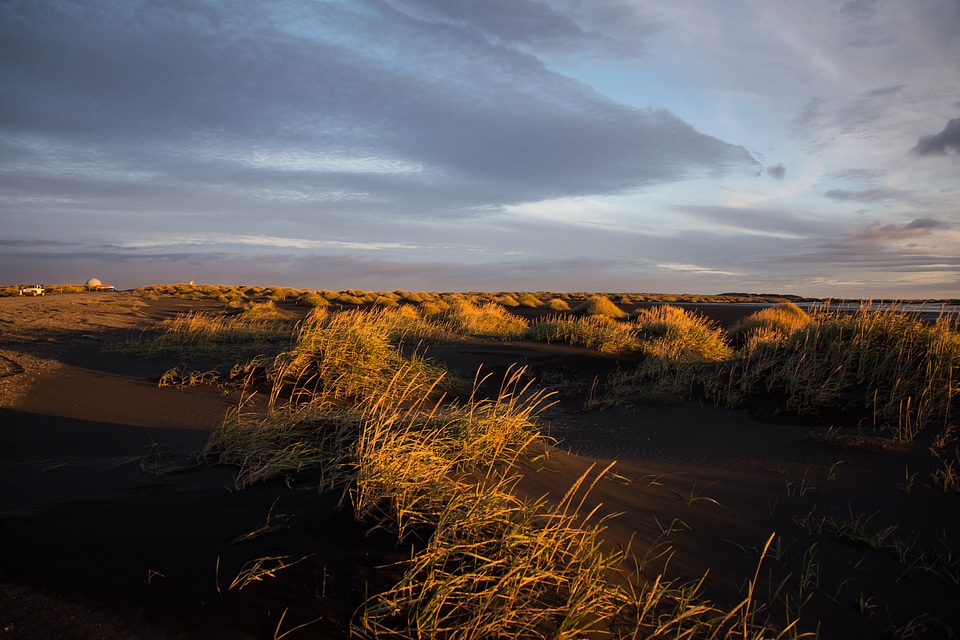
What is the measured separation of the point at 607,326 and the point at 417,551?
45.4 ft

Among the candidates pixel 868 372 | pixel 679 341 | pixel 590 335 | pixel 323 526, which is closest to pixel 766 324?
pixel 679 341

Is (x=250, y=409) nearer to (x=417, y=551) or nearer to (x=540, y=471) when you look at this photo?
(x=540, y=471)

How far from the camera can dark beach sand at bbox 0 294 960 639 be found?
213 cm

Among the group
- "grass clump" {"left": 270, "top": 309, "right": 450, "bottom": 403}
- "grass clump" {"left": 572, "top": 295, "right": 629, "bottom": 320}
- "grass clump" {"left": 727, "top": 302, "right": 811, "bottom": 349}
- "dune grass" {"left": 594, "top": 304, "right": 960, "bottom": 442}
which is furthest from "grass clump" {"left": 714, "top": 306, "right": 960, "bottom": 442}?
"grass clump" {"left": 572, "top": 295, "right": 629, "bottom": 320}

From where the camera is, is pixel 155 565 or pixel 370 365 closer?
pixel 155 565

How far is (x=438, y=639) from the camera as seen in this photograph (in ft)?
6.41

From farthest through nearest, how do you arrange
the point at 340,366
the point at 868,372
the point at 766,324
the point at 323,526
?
the point at 766,324
the point at 340,366
the point at 868,372
the point at 323,526

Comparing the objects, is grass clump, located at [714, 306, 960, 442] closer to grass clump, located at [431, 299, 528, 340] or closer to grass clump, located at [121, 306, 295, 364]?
grass clump, located at [431, 299, 528, 340]

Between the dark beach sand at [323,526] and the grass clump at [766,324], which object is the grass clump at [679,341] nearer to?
the grass clump at [766,324]

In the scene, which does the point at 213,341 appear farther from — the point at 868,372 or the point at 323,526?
the point at 868,372

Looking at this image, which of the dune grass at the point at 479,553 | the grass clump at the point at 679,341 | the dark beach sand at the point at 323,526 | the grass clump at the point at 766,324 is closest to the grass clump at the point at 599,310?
the grass clump at the point at 766,324

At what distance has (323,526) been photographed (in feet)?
8.88

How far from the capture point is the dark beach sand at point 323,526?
2.13 m

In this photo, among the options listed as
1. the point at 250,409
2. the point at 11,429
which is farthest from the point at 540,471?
the point at 11,429
